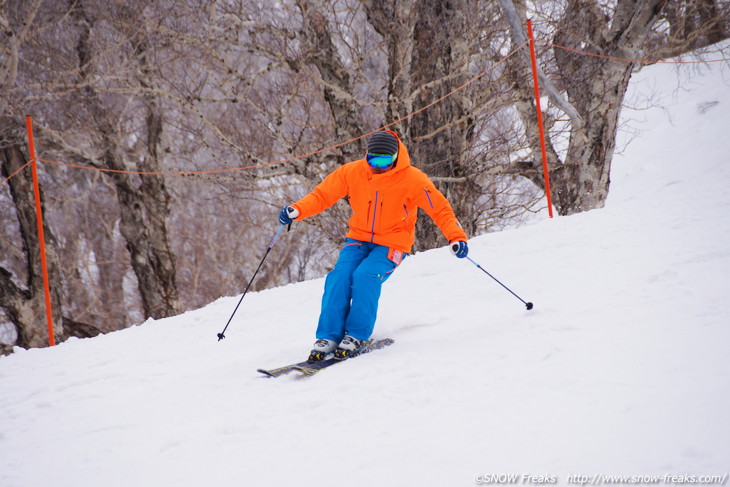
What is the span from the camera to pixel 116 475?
2004mm

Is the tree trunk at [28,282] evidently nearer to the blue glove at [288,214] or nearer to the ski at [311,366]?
the blue glove at [288,214]

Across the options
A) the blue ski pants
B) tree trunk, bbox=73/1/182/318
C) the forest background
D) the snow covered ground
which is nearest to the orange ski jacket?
the blue ski pants

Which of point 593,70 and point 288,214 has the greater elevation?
point 593,70

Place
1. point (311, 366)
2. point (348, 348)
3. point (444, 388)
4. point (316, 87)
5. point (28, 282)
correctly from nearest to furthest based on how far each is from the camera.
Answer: point (444, 388) → point (311, 366) → point (348, 348) → point (316, 87) → point (28, 282)

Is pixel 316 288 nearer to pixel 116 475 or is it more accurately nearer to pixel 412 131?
pixel 116 475

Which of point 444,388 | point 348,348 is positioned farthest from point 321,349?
point 444,388

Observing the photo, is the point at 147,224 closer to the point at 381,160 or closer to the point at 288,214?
the point at 288,214

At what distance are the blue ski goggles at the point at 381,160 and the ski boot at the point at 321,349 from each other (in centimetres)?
118

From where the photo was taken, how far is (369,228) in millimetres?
3535

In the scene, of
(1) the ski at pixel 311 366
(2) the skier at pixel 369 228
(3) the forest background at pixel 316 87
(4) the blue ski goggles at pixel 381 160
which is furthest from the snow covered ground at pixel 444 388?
(3) the forest background at pixel 316 87

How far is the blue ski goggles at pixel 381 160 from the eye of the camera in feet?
10.9

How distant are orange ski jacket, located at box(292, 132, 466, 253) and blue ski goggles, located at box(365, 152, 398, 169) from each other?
2.5 inches

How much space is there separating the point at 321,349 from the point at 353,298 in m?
0.38

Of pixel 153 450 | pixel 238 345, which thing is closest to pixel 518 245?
pixel 238 345
